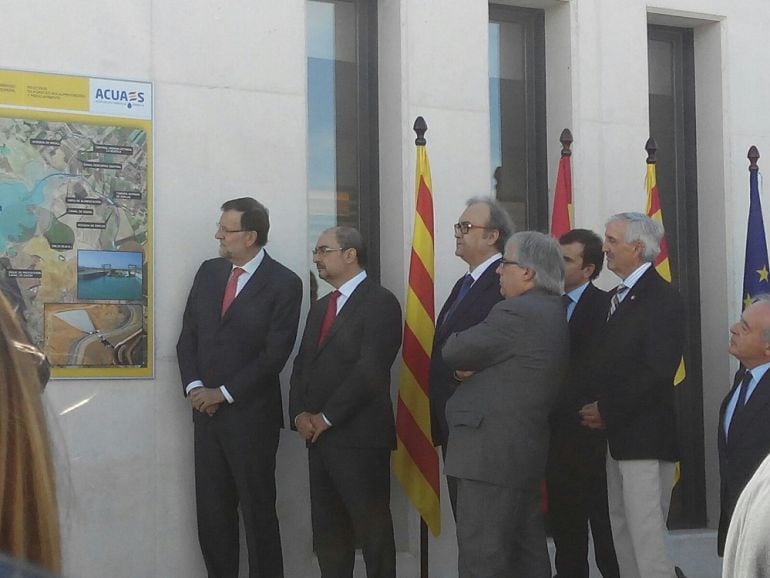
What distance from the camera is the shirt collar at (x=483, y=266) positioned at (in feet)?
20.3

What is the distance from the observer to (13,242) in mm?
6352

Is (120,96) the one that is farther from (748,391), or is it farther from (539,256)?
(748,391)

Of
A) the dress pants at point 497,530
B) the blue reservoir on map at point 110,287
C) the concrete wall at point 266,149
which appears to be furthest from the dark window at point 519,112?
the dress pants at point 497,530

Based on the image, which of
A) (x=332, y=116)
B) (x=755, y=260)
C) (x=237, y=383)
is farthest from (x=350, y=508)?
(x=755, y=260)

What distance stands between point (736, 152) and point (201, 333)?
376cm

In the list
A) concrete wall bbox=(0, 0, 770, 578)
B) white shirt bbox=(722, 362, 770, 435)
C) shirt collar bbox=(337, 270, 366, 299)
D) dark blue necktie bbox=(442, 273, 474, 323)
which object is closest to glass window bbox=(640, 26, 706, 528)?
concrete wall bbox=(0, 0, 770, 578)

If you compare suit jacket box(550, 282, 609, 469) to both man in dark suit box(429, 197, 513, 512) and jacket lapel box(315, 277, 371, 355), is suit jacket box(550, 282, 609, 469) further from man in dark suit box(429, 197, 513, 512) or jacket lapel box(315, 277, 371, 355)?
jacket lapel box(315, 277, 371, 355)

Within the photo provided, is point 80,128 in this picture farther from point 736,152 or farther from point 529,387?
point 736,152

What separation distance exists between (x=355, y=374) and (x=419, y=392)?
1.52 ft

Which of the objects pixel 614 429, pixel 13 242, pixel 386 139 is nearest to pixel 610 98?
pixel 386 139

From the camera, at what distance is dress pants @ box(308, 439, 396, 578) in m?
6.34

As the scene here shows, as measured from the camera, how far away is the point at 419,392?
665 centimetres

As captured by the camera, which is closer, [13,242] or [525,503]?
[525,503]

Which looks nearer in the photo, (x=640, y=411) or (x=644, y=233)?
(x=640, y=411)
